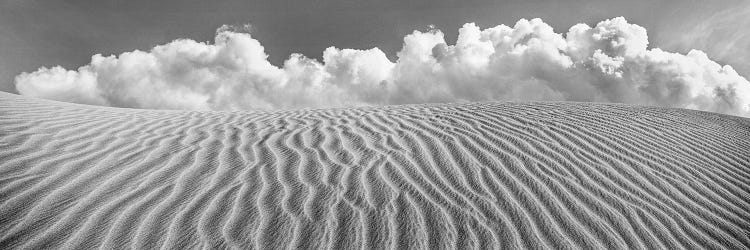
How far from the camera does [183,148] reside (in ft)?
14.1

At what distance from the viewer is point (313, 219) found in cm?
273

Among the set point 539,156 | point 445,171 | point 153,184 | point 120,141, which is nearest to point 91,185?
point 153,184

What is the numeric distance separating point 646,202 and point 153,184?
11.5 feet

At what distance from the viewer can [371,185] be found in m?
3.28

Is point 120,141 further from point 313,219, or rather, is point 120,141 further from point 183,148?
point 313,219

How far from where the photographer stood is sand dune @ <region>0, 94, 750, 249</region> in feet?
8.51

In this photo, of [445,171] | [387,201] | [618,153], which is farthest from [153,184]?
[618,153]

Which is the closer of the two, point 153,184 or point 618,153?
point 153,184

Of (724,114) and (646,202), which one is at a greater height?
(724,114)

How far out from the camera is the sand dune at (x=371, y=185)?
2594 millimetres

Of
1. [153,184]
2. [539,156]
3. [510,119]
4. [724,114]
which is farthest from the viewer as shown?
[724,114]

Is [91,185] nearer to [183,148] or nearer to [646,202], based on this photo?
[183,148]

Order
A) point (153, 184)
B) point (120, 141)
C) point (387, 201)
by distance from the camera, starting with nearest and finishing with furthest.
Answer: point (387, 201)
point (153, 184)
point (120, 141)

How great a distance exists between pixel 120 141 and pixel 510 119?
4.42 meters
